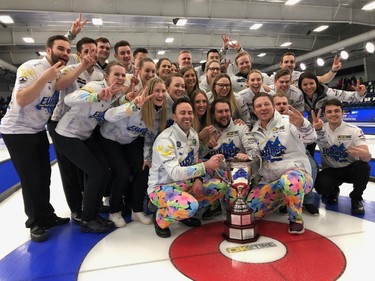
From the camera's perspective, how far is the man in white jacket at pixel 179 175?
269 centimetres

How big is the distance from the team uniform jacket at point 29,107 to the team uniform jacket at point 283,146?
2.01 meters

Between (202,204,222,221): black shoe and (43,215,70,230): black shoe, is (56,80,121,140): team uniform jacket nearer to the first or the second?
(43,215,70,230): black shoe

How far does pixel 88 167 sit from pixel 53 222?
78cm

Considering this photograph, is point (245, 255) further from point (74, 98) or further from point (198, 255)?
point (74, 98)

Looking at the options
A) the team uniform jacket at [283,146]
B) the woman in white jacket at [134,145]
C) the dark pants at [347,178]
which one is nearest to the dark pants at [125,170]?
the woman in white jacket at [134,145]

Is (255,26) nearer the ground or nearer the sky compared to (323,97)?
nearer the sky

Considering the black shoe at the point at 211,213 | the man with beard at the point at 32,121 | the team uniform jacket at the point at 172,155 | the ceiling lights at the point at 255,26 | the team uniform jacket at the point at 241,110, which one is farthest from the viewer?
the ceiling lights at the point at 255,26

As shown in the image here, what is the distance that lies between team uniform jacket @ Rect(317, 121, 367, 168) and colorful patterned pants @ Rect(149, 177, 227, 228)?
1.29 meters

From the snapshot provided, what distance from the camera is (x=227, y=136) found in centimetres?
329

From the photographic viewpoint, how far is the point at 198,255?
244 cm

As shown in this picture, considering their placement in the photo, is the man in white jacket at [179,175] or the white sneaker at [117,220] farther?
the white sneaker at [117,220]

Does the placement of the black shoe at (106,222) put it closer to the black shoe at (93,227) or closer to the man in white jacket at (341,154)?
the black shoe at (93,227)

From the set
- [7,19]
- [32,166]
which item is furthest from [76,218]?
[7,19]

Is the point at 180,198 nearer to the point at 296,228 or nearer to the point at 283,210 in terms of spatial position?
the point at 296,228
